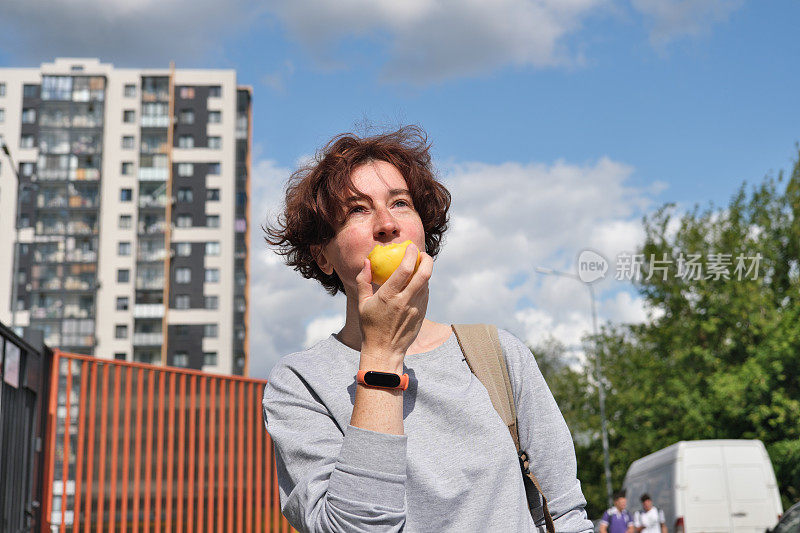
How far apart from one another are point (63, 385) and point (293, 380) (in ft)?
32.5

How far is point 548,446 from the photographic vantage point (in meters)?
1.99

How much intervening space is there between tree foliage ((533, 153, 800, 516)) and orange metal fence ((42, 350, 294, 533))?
19263 mm

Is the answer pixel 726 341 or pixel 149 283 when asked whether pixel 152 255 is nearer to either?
pixel 149 283

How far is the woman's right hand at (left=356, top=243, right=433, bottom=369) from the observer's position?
67.6 inches

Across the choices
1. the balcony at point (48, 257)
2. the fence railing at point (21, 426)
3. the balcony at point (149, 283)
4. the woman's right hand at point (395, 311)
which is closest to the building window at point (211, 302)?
the balcony at point (149, 283)

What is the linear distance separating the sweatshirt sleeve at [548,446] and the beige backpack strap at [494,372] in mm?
24

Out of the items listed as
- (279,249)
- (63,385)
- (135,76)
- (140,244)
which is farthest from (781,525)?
(135,76)

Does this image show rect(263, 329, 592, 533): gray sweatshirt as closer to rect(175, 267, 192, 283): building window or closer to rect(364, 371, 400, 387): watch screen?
rect(364, 371, 400, 387): watch screen

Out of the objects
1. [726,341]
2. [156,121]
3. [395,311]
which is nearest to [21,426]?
[395,311]

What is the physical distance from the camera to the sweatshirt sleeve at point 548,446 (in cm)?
196

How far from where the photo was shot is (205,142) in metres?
75.7

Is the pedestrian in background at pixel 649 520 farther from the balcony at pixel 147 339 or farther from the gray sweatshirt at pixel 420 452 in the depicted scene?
the balcony at pixel 147 339

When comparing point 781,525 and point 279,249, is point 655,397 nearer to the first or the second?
point 781,525

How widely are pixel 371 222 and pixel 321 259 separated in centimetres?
28
